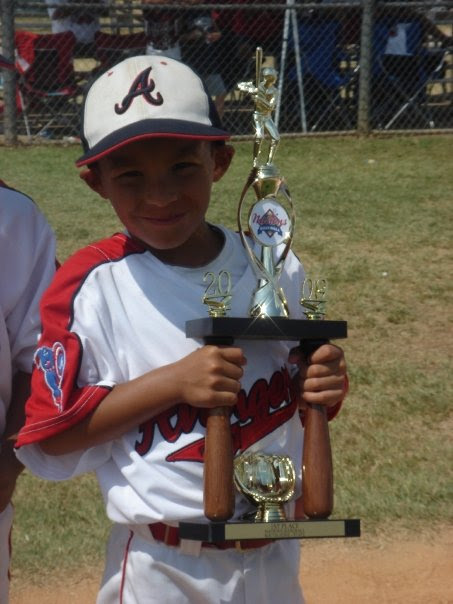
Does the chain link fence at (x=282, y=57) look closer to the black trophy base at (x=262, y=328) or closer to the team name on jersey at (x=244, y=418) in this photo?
the team name on jersey at (x=244, y=418)

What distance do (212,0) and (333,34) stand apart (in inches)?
52.8

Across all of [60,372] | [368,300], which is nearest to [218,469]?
[60,372]

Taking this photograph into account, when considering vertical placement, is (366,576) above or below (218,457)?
below

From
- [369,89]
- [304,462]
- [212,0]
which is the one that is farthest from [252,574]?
[212,0]

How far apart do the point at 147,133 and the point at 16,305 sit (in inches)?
22.0

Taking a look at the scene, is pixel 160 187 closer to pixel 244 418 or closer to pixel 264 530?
pixel 244 418

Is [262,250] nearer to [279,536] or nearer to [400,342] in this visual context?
[279,536]

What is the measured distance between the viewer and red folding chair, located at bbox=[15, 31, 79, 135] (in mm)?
10711

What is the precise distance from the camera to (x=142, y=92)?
196cm

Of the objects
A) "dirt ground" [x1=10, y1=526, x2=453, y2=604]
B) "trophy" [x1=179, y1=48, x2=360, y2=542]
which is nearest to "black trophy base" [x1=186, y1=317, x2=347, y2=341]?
"trophy" [x1=179, y1=48, x2=360, y2=542]

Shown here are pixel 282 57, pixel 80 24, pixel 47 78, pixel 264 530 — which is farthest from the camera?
pixel 80 24

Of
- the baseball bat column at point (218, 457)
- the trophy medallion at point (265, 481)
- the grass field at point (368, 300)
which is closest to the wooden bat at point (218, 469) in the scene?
the baseball bat column at point (218, 457)

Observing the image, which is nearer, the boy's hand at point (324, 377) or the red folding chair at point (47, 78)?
the boy's hand at point (324, 377)

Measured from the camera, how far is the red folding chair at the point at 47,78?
10.7 m
